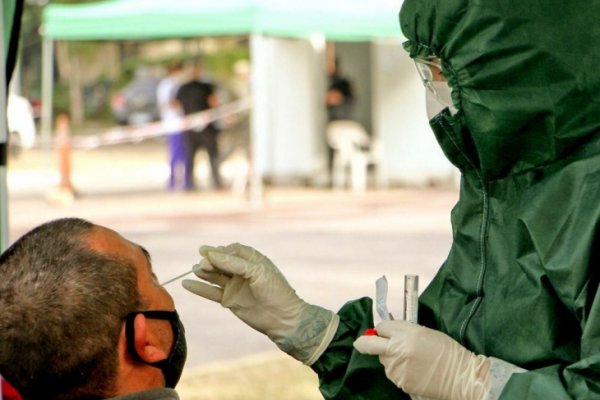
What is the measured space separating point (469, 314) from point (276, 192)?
13.9m

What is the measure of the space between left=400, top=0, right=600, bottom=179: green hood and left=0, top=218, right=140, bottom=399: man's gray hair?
707 mm

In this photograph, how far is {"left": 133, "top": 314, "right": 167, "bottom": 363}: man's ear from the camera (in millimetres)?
2273

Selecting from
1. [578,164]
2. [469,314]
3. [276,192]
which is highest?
[578,164]

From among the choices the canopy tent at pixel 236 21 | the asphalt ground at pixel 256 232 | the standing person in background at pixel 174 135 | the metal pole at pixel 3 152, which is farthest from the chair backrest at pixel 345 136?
the metal pole at pixel 3 152

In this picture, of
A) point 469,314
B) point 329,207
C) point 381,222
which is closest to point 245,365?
point 469,314

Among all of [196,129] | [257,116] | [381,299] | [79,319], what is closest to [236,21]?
[257,116]

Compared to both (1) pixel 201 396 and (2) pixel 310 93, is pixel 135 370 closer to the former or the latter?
(1) pixel 201 396

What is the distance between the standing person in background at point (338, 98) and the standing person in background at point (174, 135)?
1984 mm

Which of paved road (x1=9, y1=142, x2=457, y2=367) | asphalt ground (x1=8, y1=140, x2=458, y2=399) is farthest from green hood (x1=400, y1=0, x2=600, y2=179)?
paved road (x1=9, y1=142, x2=457, y2=367)

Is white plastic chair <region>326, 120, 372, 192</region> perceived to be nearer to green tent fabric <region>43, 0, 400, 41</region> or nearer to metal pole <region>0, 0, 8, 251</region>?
green tent fabric <region>43, 0, 400, 41</region>

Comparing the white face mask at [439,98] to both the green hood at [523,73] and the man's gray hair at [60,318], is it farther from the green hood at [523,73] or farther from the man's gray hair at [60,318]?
the man's gray hair at [60,318]

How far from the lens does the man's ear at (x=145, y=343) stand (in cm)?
227

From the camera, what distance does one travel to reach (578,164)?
85.1 inches

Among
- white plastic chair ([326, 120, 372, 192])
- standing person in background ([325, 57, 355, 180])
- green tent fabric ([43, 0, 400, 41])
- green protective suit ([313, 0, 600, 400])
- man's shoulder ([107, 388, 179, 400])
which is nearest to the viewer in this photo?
green protective suit ([313, 0, 600, 400])
